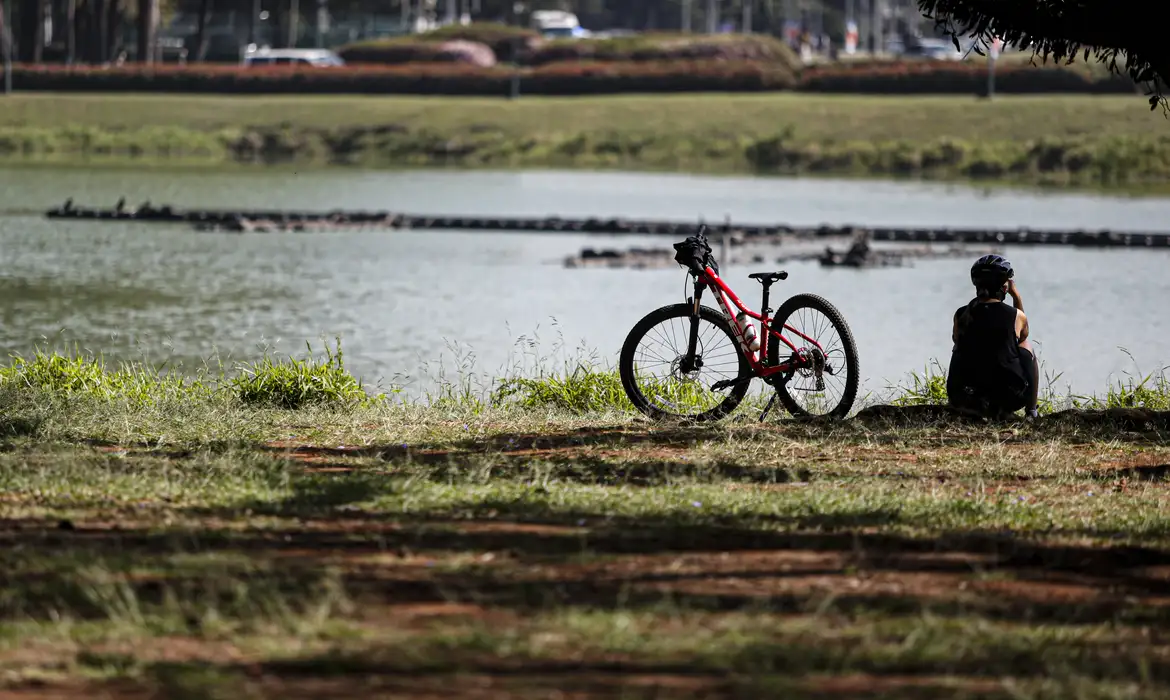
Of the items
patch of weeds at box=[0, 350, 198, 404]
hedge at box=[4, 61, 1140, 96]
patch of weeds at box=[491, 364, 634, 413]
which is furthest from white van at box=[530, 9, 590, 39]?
patch of weeds at box=[491, 364, 634, 413]

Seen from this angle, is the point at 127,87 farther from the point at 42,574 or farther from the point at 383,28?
the point at 42,574

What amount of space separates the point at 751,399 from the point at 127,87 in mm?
67864

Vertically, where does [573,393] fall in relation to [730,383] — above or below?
below

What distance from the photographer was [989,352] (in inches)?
442

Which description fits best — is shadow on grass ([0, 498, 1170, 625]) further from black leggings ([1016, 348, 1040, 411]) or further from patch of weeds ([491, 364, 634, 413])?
patch of weeds ([491, 364, 634, 413])

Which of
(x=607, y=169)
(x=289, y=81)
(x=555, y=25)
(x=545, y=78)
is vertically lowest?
(x=607, y=169)

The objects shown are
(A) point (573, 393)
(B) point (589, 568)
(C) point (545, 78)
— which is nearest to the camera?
(B) point (589, 568)

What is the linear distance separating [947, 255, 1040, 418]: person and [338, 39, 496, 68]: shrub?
72230 mm

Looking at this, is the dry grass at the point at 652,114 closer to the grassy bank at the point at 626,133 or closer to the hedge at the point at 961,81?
the grassy bank at the point at 626,133

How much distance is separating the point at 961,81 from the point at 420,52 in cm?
2627

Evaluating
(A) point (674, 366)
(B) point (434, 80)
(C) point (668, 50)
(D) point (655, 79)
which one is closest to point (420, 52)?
(B) point (434, 80)

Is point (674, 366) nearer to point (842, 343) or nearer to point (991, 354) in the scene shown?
point (842, 343)

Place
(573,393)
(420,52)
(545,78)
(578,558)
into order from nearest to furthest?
(578,558) → (573,393) → (545,78) → (420,52)

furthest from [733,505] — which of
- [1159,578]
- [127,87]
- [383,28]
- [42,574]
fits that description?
[383,28]
